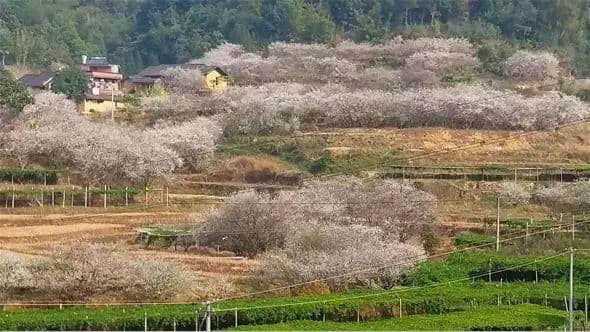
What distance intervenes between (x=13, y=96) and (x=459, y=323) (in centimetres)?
3282

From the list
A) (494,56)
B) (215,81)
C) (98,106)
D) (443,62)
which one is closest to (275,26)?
(215,81)

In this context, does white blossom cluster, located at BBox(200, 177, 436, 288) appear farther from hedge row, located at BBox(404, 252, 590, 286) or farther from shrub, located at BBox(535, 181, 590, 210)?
shrub, located at BBox(535, 181, 590, 210)

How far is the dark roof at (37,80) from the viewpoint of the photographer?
63.6m

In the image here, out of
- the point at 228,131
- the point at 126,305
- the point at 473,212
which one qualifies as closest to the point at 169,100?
the point at 228,131

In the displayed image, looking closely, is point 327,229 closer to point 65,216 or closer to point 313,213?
point 313,213

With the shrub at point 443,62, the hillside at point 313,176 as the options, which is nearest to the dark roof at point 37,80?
the hillside at point 313,176

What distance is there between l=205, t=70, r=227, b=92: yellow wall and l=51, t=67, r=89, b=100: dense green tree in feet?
26.7

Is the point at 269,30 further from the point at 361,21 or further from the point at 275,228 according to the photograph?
the point at 275,228

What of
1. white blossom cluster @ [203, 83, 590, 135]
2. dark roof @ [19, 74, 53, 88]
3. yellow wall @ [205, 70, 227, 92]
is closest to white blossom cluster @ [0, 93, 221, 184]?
white blossom cluster @ [203, 83, 590, 135]

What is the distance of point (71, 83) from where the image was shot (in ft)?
204

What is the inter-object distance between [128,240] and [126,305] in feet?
33.1

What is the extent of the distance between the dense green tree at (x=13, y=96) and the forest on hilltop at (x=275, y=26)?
83.9 ft

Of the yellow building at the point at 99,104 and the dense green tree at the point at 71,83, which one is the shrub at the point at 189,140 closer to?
the yellow building at the point at 99,104

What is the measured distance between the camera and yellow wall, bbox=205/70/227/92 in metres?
66.9
